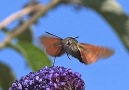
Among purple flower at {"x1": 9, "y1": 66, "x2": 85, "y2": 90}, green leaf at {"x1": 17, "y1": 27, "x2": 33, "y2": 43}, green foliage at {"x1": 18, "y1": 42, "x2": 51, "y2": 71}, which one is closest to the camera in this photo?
purple flower at {"x1": 9, "y1": 66, "x2": 85, "y2": 90}

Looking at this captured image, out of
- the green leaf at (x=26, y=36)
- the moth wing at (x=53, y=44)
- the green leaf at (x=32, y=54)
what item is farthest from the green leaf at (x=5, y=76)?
the moth wing at (x=53, y=44)

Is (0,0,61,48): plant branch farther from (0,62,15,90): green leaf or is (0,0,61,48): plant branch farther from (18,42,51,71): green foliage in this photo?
(0,62,15,90): green leaf

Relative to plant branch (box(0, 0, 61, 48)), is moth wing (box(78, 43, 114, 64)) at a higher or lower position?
lower

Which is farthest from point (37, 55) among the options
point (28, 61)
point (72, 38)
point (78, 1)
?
point (72, 38)

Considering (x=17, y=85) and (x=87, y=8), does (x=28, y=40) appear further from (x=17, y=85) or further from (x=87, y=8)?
(x=17, y=85)

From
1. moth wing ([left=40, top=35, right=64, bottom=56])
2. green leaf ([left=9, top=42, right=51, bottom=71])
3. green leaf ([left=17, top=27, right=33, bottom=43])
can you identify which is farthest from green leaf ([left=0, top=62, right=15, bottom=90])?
moth wing ([left=40, top=35, right=64, bottom=56])
